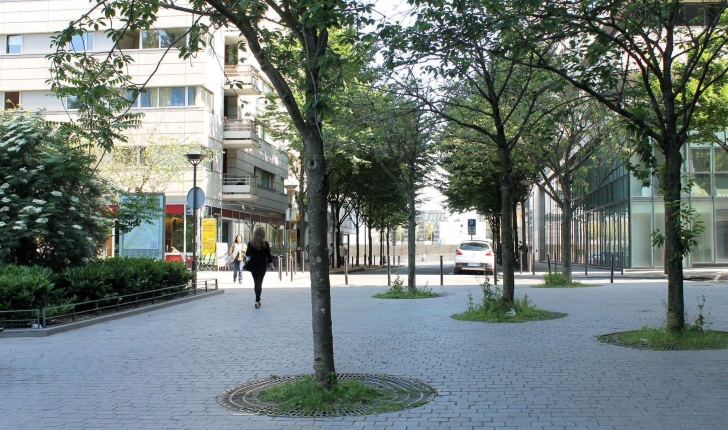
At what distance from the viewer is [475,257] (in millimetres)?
28594

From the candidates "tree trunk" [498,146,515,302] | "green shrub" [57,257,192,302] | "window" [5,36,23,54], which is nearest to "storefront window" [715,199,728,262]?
"tree trunk" [498,146,515,302]

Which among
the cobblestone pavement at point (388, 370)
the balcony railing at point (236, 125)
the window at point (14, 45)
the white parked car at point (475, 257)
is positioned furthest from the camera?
the balcony railing at point (236, 125)

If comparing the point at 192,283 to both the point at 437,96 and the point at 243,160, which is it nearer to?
the point at 437,96

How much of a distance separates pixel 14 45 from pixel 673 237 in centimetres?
3856

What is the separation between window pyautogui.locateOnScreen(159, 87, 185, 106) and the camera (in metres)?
35.3

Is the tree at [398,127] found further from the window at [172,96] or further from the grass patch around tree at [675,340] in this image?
the window at [172,96]

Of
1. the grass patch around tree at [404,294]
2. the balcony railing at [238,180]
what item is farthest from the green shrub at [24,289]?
the balcony railing at [238,180]

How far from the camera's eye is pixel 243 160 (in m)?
40.1

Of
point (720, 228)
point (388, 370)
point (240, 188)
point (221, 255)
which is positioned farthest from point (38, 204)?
point (720, 228)

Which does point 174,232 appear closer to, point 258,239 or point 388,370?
point 258,239

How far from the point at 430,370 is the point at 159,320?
6.77 m

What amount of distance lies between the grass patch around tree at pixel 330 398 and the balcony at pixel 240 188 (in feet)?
107

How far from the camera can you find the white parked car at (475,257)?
2838cm

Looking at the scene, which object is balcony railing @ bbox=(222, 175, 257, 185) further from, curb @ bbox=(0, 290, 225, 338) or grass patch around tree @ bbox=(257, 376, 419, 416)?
grass patch around tree @ bbox=(257, 376, 419, 416)
